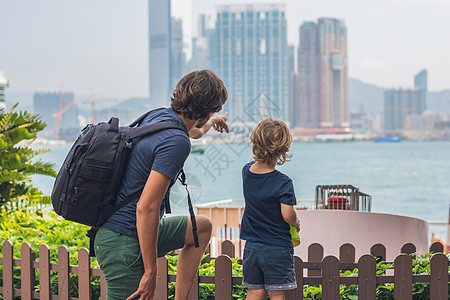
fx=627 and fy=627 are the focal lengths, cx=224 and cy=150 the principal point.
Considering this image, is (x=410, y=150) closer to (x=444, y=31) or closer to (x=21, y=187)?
(x=444, y=31)

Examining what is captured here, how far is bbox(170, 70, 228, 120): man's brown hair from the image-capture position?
7.91 ft

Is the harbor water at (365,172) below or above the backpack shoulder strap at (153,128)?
below

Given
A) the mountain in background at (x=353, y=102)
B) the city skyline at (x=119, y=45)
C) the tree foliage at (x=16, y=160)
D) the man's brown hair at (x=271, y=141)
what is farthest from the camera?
the city skyline at (x=119, y=45)

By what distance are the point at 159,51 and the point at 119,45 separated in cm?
415

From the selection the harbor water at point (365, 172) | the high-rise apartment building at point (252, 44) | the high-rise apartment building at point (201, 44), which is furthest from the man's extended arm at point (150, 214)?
the high-rise apartment building at point (201, 44)

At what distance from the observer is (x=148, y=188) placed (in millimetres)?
2291

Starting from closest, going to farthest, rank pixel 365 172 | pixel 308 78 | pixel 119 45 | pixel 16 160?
pixel 16 160 → pixel 365 172 → pixel 119 45 → pixel 308 78

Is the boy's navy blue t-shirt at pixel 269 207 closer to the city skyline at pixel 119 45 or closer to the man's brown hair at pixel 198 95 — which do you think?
the man's brown hair at pixel 198 95

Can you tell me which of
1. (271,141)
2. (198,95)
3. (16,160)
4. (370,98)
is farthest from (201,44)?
(198,95)

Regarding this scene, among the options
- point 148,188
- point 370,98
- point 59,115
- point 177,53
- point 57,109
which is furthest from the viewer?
point 177,53

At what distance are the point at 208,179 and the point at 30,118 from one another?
45.6 m

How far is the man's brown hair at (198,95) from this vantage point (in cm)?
241

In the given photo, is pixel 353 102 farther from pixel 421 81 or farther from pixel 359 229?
pixel 359 229

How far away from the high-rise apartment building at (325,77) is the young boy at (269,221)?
5814 cm
